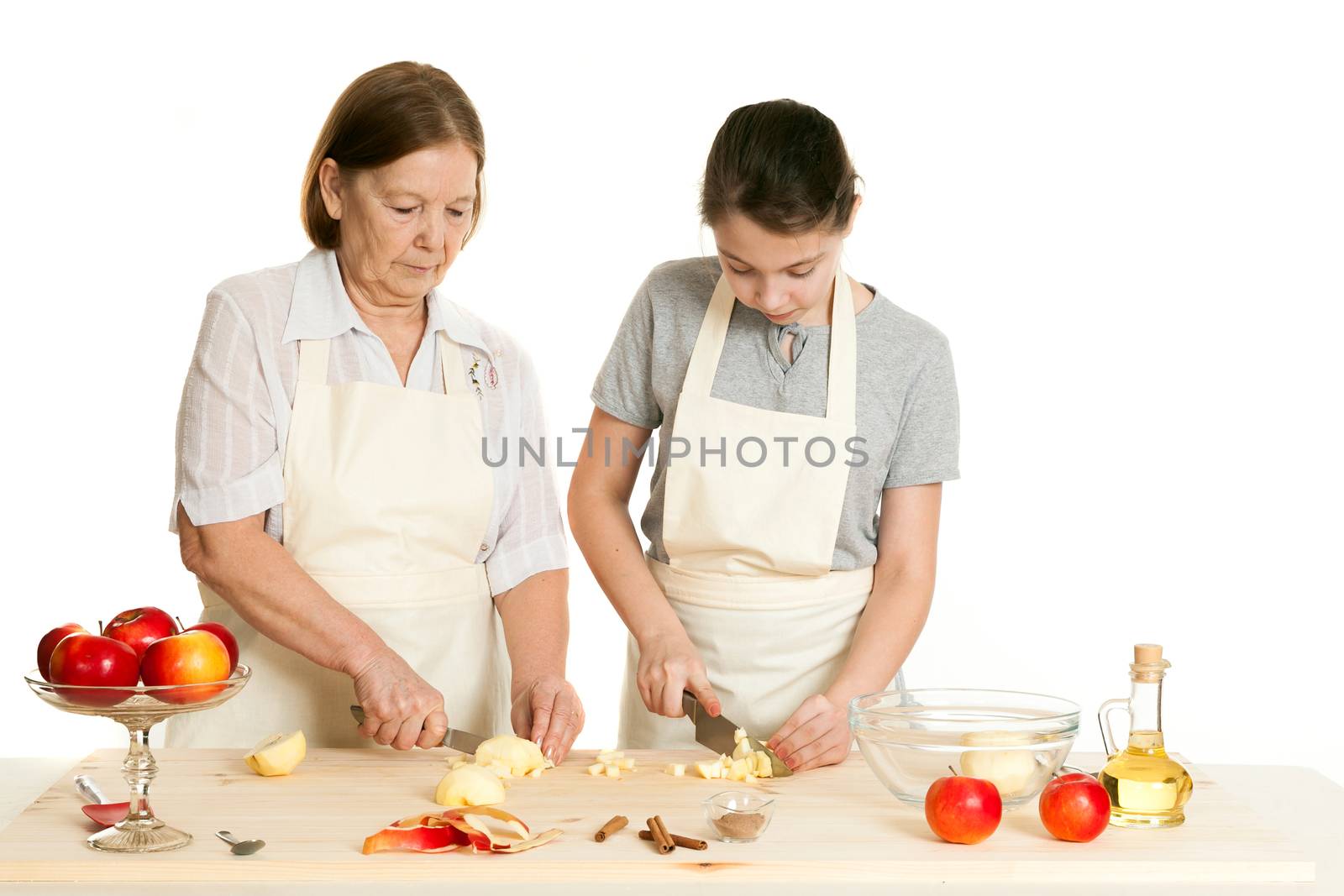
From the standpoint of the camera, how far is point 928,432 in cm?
219

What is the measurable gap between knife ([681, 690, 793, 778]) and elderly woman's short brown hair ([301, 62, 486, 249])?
0.83m

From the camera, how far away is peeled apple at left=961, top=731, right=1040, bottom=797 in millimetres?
1592

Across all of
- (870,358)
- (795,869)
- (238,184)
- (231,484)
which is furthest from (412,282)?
(238,184)

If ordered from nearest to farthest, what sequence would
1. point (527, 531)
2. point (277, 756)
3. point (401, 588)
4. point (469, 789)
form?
point (469, 789), point (277, 756), point (401, 588), point (527, 531)

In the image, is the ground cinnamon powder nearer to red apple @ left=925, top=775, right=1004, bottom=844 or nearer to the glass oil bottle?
red apple @ left=925, top=775, right=1004, bottom=844

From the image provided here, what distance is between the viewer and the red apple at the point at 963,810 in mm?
1509

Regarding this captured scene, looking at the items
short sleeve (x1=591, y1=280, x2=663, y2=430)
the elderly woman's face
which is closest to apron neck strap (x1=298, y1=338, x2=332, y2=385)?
the elderly woman's face

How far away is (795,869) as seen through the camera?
4.83 feet

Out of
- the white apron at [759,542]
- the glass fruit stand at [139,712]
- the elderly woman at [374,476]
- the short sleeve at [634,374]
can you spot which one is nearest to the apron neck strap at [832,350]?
the white apron at [759,542]

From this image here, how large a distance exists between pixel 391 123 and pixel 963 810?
50.5 inches

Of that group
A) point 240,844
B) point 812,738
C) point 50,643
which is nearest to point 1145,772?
point 812,738

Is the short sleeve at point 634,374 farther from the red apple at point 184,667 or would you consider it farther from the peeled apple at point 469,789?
A: the red apple at point 184,667

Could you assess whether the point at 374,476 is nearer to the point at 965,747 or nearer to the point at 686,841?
the point at 686,841

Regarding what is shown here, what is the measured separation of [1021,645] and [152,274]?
2684 millimetres
